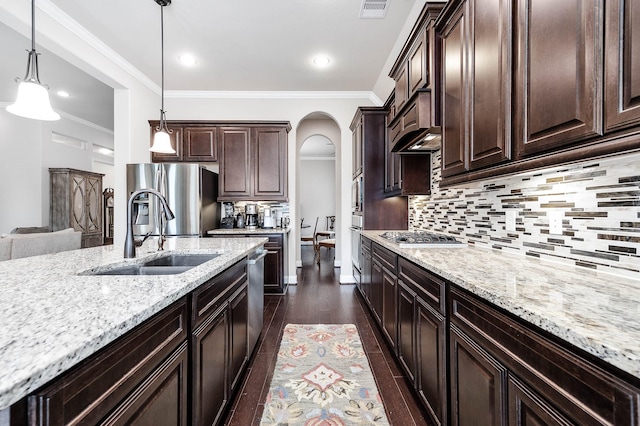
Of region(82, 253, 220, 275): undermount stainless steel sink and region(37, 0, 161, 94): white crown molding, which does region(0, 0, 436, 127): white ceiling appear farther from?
region(82, 253, 220, 275): undermount stainless steel sink

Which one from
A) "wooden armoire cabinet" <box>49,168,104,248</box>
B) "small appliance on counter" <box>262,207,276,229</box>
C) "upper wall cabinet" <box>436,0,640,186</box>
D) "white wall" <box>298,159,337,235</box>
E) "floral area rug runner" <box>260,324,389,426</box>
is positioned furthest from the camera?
"white wall" <box>298,159,337,235</box>

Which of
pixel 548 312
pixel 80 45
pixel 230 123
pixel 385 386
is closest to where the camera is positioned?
pixel 548 312

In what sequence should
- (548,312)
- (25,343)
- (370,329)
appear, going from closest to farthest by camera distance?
(25,343), (548,312), (370,329)

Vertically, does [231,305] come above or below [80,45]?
below

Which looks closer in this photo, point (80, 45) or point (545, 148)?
point (545, 148)

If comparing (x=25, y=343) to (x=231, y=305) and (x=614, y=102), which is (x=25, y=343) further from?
(x=614, y=102)

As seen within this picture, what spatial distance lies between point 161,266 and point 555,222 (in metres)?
2.20

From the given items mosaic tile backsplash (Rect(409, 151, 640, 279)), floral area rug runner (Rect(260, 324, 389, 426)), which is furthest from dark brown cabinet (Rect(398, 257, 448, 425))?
mosaic tile backsplash (Rect(409, 151, 640, 279))

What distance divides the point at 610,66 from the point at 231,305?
1.82 meters

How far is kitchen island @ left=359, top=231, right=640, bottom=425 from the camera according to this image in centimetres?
59

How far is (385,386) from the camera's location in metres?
1.84

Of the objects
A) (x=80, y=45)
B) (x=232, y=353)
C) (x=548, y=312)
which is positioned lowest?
(x=232, y=353)

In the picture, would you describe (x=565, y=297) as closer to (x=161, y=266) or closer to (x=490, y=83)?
(x=490, y=83)

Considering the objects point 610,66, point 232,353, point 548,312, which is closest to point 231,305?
point 232,353
